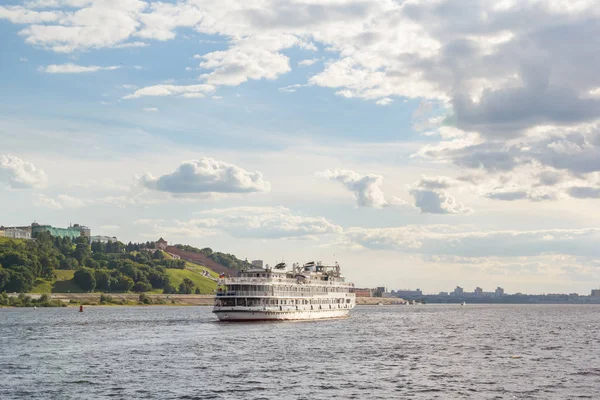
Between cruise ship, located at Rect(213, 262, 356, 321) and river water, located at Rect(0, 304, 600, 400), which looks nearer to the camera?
river water, located at Rect(0, 304, 600, 400)

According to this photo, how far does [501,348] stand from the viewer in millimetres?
115188

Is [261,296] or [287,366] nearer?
[287,366]

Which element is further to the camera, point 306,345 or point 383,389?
point 306,345

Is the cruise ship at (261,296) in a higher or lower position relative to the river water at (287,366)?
higher

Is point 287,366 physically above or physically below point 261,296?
below

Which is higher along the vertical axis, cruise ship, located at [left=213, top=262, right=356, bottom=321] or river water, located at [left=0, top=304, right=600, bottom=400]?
cruise ship, located at [left=213, top=262, right=356, bottom=321]

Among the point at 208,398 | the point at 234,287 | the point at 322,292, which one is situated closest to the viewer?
the point at 208,398

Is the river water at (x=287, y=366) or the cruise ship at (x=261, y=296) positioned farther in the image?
the cruise ship at (x=261, y=296)

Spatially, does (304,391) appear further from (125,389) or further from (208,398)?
(125,389)

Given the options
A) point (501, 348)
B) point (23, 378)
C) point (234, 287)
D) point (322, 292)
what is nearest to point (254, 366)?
point (23, 378)

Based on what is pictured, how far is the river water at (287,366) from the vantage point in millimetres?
68250

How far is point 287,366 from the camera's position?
284 feet

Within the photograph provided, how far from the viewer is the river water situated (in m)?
68.2

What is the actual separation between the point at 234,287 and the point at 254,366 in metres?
75.3
